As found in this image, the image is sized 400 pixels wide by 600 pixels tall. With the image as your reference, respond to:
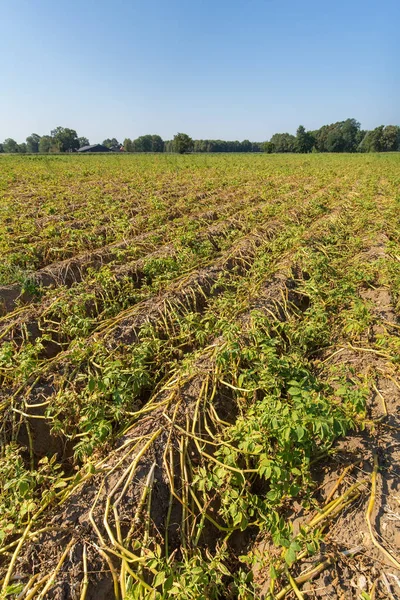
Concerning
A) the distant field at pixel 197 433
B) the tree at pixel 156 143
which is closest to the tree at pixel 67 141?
the tree at pixel 156 143

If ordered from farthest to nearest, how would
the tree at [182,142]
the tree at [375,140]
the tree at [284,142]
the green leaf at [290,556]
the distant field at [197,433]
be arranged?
the tree at [284,142] < the tree at [375,140] < the tree at [182,142] < the distant field at [197,433] < the green leaf at [290,556]

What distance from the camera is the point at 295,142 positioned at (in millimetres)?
74625

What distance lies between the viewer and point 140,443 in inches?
90.5

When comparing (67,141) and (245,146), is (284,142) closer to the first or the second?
(245,146)

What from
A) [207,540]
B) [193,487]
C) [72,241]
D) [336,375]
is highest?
[72,241]

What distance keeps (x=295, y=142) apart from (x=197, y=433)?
8465 centimetres

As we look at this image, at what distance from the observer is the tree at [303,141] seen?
240ft

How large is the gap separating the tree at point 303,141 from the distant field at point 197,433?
7982 centimetres

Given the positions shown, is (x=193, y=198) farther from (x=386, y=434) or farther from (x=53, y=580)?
(x=53, y=580)

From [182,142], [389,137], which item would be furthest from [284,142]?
[182,142]

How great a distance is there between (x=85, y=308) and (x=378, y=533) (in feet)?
11.3

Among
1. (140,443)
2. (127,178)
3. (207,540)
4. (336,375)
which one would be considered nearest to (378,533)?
(207,540)

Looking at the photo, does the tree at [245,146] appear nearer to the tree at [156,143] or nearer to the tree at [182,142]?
the tree at [156,143]

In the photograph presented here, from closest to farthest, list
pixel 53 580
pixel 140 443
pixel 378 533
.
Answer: pixel 53 580
pixel 378 533
pixel 140 443
